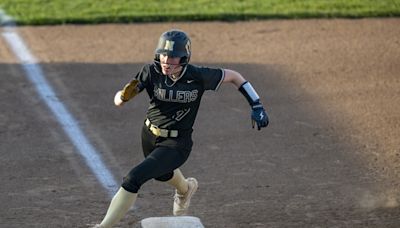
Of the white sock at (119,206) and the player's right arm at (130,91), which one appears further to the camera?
the player's right arm at (130,91)

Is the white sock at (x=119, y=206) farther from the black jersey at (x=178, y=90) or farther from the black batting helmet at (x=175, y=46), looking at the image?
the black batting helmet at (x=175, y=46)

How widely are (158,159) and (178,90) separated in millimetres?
548

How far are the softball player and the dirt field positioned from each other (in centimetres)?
82

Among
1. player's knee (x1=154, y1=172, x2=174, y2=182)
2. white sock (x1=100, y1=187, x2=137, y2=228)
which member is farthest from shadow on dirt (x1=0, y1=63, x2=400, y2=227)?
white sock (x1=100, y1=187, x2=137, y2=228)

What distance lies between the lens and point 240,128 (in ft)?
33.8

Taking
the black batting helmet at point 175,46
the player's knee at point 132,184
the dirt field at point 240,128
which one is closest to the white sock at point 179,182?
the dirt field at point 240,128

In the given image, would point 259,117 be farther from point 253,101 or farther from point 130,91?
point 130,91

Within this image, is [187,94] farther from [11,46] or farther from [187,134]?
[11,46]

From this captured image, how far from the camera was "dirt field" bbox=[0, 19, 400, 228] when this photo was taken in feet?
27.6

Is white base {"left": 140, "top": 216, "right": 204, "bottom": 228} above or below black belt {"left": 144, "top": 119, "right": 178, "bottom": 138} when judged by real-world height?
below

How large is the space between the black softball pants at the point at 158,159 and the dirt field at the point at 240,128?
2.48ft

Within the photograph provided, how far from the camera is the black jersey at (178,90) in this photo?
749cm

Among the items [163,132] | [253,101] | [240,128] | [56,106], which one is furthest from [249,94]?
[56,106]

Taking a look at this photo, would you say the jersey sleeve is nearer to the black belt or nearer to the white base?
the black belt
